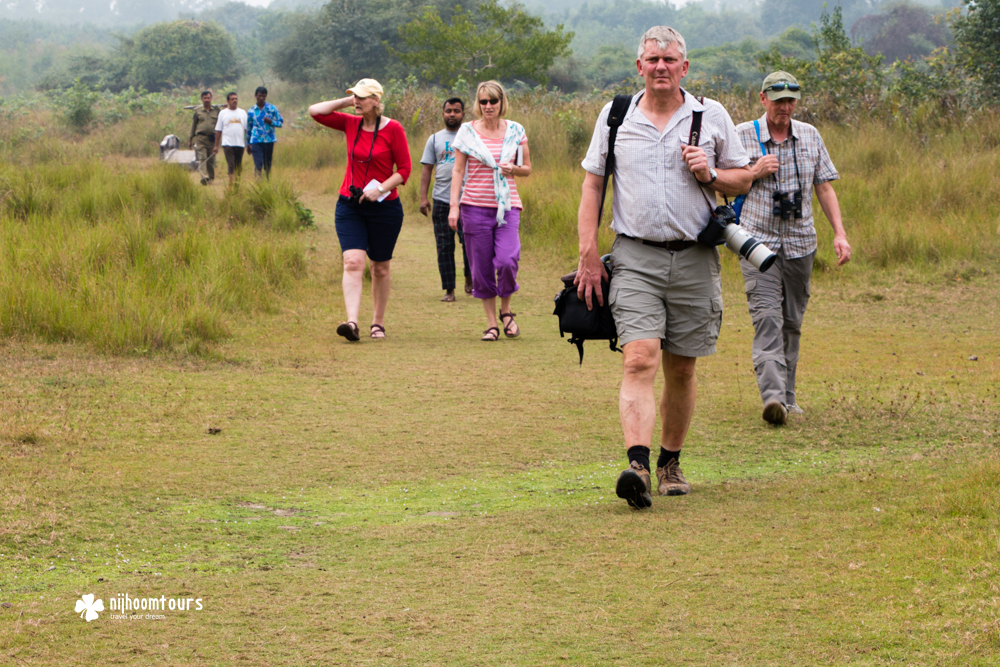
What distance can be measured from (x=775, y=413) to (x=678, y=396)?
1476mm

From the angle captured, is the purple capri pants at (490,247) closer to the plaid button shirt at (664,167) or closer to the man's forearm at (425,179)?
the man's forearm at (425,179)

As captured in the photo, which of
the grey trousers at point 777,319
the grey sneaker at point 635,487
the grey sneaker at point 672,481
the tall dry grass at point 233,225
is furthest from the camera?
the tall dry grass at point 233,225

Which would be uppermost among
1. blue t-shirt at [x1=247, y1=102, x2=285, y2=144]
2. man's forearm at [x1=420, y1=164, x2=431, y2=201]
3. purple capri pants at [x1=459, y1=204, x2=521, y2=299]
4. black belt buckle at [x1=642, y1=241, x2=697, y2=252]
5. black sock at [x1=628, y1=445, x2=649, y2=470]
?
blue t-shirt at [x1=247, y1=102, x2=285, y2=144]

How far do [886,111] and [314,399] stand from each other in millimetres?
12432

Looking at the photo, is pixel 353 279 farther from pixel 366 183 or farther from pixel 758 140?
pixel 758 140

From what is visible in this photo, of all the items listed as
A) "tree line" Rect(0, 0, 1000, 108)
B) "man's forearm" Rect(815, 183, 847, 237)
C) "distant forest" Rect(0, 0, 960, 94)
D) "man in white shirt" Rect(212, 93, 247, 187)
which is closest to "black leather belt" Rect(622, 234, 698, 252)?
"man's forearm" Rect(815, 183, 847, 237)

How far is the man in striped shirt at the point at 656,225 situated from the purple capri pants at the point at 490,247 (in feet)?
12.9

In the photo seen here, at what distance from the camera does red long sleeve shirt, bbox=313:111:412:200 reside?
8336mm

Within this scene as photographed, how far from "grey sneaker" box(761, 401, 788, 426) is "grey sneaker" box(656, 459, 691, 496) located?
4.49 feet

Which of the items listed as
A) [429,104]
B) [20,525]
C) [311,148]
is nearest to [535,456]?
[20,525]

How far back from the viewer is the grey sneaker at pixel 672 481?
4738mm

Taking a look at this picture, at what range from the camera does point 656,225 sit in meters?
4.49

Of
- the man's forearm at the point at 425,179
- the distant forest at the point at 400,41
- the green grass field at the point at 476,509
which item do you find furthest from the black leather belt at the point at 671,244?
the distant forest at the point at 400,41

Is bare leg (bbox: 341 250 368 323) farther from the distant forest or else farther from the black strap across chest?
the distant forest
